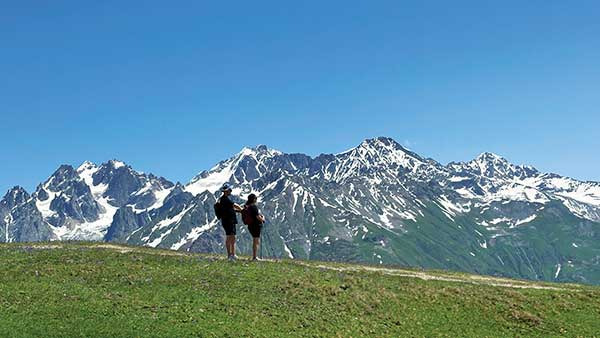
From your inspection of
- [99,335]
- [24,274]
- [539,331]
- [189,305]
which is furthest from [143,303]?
[539,331]

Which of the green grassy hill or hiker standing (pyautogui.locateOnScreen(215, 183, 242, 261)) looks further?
hiker standing (pyautogui.locateOnScreen(215, 183, 242, 261))

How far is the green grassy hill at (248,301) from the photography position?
102ft

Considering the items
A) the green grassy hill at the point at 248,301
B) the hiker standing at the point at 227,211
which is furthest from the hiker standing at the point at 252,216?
the green grassy hill at the point at 248,301

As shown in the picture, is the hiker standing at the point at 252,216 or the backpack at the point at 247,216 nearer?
the backpack at the point at 247,216

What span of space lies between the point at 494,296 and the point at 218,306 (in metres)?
21.2

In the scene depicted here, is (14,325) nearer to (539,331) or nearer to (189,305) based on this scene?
(189,305)

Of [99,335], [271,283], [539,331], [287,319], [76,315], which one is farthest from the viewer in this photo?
[271,283]

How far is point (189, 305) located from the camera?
34031mm

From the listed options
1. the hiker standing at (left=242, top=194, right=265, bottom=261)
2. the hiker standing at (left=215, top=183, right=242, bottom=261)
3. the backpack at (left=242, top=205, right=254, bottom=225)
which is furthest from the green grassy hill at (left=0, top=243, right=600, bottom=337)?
the backpack at (left=242, top=205, right=254, bottom=225)

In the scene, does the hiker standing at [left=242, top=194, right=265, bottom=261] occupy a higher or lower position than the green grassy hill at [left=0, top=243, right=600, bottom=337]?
higher

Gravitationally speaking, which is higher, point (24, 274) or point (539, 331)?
point (24, 274)

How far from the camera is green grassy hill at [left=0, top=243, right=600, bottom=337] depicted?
102 ft

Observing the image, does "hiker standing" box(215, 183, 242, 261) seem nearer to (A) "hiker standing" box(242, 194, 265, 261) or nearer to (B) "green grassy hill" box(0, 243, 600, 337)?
(A) "hiker standing" box(242, 194, 265, 261)

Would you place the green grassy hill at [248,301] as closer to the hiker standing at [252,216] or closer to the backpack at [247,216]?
the hiker standing at [252,216]
